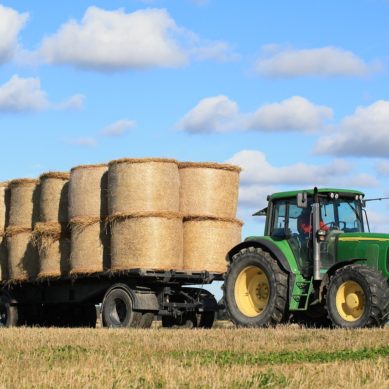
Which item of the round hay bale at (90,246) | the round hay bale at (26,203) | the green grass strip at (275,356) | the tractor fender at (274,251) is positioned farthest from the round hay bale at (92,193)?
the green grass strip at (275,356)

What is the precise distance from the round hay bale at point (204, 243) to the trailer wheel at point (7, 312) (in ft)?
16.1

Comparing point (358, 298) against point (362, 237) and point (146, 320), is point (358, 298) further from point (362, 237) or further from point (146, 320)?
point (146, 320)

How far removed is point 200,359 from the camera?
33.0 ft

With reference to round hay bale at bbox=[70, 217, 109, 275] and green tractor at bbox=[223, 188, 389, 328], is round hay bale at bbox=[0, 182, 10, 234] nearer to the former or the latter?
round hay bale at bbox=[70, 217, 109, 275]

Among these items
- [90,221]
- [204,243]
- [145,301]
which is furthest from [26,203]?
[204,243]

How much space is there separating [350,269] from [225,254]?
4.12 m

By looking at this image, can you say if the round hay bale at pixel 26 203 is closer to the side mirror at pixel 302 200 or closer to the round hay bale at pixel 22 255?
the round hay bale at pixel 22 255

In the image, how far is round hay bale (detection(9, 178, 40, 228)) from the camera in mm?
20438

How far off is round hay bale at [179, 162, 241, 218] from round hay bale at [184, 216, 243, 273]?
17 cm

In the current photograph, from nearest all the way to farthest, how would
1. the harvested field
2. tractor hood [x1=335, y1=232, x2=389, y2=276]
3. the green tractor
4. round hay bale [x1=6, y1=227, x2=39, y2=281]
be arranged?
1. the harvested field
2. the green tractor
3. tractor hood [x1=335, y1=232, x2=389, y2=276]
4. round hay bale [x1=6, y1=227, x2=39, y2=281]

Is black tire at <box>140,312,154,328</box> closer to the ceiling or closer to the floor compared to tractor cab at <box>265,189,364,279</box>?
closer to the floor

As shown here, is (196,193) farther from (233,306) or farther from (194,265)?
(233,306)

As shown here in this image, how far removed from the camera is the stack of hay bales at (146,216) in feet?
57.6

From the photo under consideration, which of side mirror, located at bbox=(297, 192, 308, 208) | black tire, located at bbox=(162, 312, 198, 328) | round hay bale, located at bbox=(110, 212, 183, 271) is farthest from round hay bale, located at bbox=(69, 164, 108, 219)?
side mirror, located at bbox=(297, 192, 308, 208)
